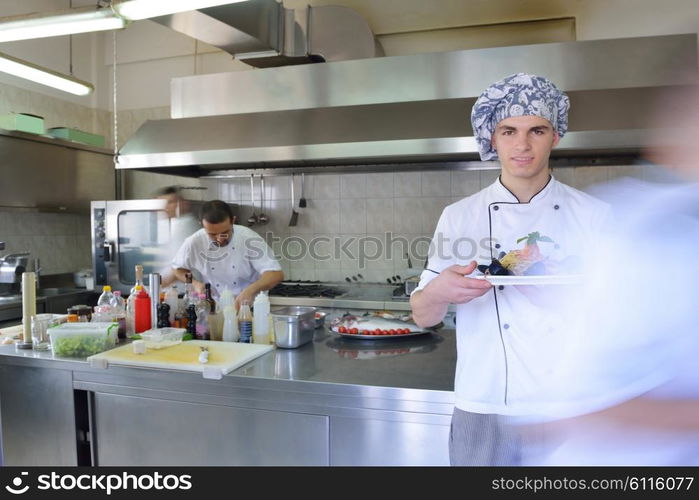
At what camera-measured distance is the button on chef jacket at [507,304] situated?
137 centimetres

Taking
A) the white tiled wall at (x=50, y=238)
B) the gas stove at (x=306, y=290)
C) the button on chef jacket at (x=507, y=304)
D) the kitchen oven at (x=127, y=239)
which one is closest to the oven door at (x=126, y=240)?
the kitchen oven at (x=127, y=239)

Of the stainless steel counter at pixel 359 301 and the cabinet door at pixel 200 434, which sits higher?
the stainless steel counter at pixel 359 301

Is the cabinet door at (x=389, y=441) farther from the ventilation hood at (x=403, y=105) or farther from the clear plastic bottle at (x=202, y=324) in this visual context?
the ventilation hood at (x=403, y=105)

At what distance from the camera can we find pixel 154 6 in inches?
83.1

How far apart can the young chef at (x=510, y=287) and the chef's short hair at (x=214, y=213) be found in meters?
2.46

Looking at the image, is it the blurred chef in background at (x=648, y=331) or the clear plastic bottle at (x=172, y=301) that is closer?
the blurred chef in background at (x=648, y=331)

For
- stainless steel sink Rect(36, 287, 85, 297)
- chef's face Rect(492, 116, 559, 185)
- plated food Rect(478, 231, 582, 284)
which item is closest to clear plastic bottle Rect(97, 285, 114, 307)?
plated food Rect(478, 231, 582, 284)

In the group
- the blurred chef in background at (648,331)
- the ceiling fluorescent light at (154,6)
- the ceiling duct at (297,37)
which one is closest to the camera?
the blurred chef in background at (648,331)

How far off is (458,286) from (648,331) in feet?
1.79

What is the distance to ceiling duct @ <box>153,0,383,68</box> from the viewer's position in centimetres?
331

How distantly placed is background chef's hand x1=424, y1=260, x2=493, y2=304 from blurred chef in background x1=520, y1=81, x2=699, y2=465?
14.9 inches

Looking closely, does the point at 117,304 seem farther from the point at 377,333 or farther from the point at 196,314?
the point at 377,333

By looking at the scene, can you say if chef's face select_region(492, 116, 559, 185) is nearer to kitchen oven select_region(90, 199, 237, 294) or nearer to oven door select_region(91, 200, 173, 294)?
kitchen oven select_region(90, 199, 237, 294)

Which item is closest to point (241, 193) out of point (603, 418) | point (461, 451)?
point (461, 451)
